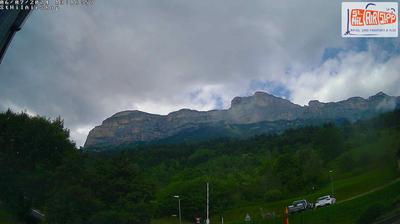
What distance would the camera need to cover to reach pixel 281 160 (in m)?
74.7

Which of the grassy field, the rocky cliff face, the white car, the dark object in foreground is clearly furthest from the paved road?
the rocky cliff face

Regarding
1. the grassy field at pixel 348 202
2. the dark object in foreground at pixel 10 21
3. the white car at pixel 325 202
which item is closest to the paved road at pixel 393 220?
the grassy field at pixel 348 202

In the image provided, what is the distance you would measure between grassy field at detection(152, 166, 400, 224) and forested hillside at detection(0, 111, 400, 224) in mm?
468

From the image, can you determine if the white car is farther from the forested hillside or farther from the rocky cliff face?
the rocky cliff face

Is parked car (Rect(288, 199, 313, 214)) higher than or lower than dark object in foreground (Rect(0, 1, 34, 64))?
lower

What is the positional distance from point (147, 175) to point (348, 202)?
26.7m

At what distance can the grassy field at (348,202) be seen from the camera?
67.8 feet

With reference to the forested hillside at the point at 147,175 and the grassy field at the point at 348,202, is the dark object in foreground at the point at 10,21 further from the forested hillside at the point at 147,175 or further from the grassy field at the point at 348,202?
the forested hillside at the point at 147,175

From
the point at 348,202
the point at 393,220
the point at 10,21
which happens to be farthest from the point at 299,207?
the point at 10,21

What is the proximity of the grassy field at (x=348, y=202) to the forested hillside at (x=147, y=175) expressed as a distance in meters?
0.47

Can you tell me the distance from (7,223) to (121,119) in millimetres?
150774

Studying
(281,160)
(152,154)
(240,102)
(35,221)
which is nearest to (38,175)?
(35,221)

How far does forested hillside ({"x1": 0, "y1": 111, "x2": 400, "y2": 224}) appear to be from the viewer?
2700 cm

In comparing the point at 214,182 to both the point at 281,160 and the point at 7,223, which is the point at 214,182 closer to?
the point at 281,160
